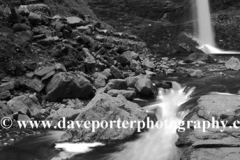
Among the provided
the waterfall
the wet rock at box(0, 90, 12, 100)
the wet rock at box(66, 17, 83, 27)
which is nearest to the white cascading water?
the waterfall

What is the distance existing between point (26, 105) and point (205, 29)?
2313 cm

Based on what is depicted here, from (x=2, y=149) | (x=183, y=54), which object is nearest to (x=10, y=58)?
(x=2, y=149)

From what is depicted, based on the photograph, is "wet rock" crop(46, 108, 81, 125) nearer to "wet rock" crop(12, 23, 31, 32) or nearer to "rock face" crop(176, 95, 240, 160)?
"rock face" crop(176, 95, 240, 160)

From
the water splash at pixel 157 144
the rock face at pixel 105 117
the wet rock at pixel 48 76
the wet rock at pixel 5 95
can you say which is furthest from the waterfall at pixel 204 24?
the wet rock at pixel 5 95

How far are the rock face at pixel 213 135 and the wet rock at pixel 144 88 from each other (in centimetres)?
268

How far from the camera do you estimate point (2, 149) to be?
5.75 metres

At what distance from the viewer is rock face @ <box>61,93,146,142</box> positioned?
6.04m

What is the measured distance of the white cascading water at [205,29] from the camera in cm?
2302

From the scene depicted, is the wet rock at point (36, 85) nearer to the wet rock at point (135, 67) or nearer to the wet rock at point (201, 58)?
the wet rock at point (135, 67)

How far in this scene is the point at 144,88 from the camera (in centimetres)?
916

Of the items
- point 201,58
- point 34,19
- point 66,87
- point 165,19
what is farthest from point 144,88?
point 165,19

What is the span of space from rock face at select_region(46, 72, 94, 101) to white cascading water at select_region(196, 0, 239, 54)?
1582 cm

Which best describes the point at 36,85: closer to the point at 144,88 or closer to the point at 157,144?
the point at 144,88

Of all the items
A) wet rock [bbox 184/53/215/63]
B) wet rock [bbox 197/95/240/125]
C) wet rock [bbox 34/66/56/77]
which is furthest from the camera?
wet rock [bbox 184/53/215/63]
